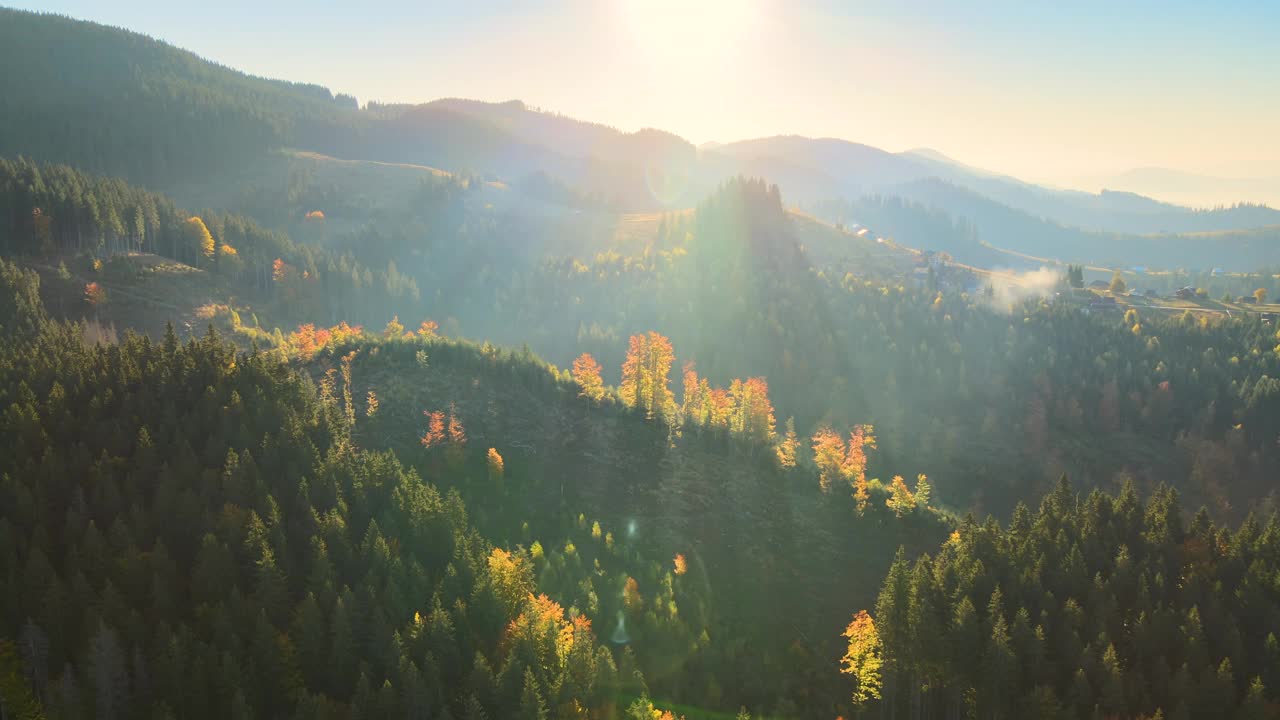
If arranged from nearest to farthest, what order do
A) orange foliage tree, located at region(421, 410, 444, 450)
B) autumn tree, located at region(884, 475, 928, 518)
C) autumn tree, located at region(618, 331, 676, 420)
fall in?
1. orange foliage tree, located at region(421, 410, 444, 450)
2. autumn tree, located at region(884, 475, 928, 518)
3. autumn tree, located at region(618, 331, 676, 420)

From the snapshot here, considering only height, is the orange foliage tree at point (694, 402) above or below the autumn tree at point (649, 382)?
below

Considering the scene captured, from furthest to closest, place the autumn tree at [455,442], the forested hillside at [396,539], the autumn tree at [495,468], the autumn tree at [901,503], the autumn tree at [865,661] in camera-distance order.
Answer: the autumn tree at [901,503] → the autumn tree at [455,442] → the autumn tree at [495,468] → the autumn tree at [865,661] → the forested hillside at [396,539]

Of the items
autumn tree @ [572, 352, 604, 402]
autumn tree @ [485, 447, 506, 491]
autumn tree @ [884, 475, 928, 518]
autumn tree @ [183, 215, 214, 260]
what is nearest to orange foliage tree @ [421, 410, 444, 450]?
autumn tree @ [485, 447, 506, 491]

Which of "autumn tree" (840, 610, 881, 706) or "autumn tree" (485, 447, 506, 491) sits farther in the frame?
"autumn tree" (485, 447, 506, 491)

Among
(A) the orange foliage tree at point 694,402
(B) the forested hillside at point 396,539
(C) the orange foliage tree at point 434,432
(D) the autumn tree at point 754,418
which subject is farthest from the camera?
(A) the orange foliage tree at point 694,402

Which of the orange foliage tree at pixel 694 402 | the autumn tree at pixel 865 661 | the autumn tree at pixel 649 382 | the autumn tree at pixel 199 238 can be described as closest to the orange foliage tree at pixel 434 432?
the autumn tree at pixel 649 382

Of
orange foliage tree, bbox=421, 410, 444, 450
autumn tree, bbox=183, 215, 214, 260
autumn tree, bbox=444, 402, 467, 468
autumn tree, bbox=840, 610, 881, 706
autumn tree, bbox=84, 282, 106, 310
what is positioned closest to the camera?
autumn tree, bbox=840, 610, 881, 706

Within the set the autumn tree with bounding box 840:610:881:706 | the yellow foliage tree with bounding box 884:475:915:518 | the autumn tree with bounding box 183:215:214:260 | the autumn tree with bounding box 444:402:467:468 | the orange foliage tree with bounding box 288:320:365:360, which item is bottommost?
the autumn tree with bounding box 840:610:881:706

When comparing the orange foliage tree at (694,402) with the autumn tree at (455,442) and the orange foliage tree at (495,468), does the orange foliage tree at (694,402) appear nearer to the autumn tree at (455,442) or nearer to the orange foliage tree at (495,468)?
the orange foliage tree at (495,468)

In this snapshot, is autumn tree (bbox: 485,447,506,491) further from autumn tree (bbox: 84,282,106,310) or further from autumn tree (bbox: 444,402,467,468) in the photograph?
autumn tree (bbox: 84,282,106,310)

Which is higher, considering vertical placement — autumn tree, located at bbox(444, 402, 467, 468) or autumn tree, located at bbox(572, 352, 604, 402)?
autumn tree, located at bbox(572, 352, 604, 402)
